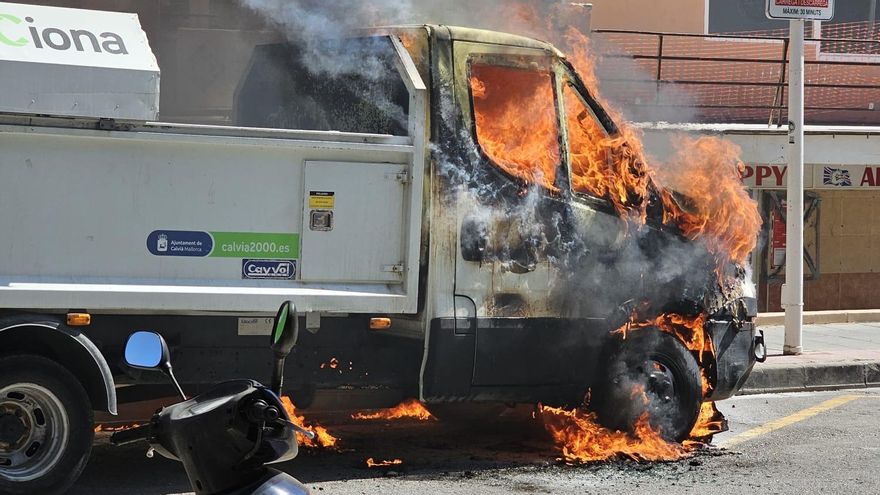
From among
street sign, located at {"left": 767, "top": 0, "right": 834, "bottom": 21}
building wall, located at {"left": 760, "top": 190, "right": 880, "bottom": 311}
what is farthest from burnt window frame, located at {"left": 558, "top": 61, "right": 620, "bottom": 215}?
building wall, located at {"left": 760, "top": 190, "right": 880, "bottom": 311}

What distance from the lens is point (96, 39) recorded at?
6.23m

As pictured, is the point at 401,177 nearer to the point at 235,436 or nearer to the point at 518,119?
the point at 518,119

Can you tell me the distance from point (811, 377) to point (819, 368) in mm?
127

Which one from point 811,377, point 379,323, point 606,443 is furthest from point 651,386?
point 811,377

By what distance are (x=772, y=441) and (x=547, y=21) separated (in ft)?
11.5

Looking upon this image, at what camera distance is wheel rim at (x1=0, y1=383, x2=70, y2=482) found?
588 centimetres

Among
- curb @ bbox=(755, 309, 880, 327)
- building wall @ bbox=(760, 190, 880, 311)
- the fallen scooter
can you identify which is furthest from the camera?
building wall @ bbox=(760, 190, 880, 311)

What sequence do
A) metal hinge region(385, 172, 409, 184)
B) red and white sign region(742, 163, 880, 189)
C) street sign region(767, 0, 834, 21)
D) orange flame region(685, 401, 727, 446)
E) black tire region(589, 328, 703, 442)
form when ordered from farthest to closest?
red and white sign region(742, 163, 880, 189)
street sign region(767, 0, 834, 21)
orange flame region(685, 401, 727, 446)
black tire region(589, 328, 703, 442)
metal hinge region(385, 172, 409, 184)

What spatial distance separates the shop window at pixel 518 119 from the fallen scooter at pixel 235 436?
4177 millimetres

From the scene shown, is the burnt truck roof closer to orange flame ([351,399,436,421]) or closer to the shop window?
the shop window

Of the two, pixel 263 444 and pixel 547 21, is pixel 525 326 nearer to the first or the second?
pixel 547 21

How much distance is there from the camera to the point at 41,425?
5996 mm

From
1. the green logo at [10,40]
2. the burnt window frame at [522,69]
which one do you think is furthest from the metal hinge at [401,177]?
the green logo at [10,40]

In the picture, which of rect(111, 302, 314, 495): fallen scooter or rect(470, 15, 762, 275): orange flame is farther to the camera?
rect(470, 15, 762, 275): orange flame
